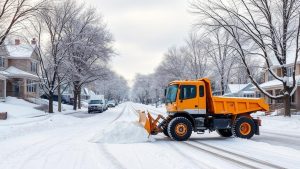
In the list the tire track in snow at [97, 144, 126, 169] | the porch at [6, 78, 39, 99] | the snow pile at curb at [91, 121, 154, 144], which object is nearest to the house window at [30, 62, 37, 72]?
the porch at [6, 78, 39, 99]

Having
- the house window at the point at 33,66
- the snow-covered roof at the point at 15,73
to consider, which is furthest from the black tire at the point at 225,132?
the house window at the point at 33,66

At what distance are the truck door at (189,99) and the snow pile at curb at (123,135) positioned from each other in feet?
6.46

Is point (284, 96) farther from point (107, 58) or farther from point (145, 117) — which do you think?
point (107, 58)

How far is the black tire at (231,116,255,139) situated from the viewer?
60.1 feet

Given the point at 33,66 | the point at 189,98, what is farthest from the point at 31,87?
the point at 189,98

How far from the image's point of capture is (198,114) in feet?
59.4

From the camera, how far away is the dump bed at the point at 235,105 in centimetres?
1830

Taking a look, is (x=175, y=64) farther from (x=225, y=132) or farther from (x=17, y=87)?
(x=225, y=132)

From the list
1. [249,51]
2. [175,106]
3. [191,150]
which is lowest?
→ [191,150]

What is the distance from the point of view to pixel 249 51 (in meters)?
37.0

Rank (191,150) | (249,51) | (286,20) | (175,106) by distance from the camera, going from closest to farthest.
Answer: (191,150)
(175,106)
(286,20)
(249,51)

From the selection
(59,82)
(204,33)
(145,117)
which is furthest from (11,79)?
(145,117)

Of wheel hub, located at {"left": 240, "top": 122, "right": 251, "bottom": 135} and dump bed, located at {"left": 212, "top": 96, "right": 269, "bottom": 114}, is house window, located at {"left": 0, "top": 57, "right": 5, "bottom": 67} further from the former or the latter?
wheel hub, located at {"left": 240, "top": 122, "right": 251, "bottom": 135}

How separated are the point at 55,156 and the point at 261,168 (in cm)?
607
